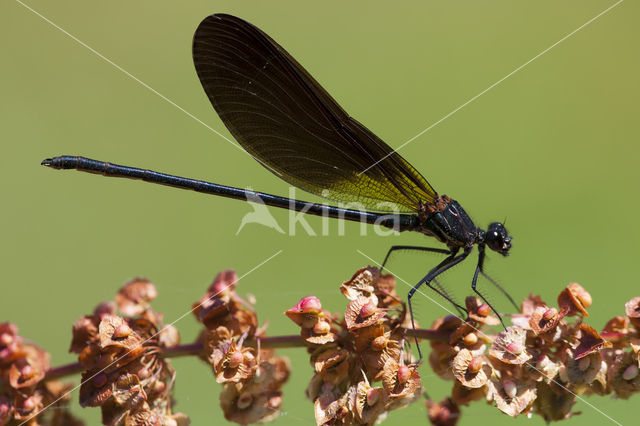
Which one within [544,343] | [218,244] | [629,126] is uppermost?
[218,244]

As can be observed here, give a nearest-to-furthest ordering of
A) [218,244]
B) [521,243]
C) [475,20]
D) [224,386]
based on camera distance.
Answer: [224,386] < [521,243] < [218,244] < [475,20]

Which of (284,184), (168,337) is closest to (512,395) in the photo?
(168,337)

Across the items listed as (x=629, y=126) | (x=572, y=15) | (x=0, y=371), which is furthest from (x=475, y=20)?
(x=0, y=371)

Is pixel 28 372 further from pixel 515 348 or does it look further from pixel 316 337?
pixel 515 348

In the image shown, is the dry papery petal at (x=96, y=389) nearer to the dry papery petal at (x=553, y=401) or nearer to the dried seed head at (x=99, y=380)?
the dried seed head at (x=99, y=380)

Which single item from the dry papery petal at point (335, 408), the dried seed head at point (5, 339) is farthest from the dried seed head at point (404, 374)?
the dried seed head at point (5, 339)

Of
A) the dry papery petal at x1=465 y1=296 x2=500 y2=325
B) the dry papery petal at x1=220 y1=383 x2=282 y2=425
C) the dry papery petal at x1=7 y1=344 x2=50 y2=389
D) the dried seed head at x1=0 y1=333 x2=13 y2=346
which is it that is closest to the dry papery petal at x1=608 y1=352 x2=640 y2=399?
the dry papery petal at x1=465 y1=296 x2=500 y2=325

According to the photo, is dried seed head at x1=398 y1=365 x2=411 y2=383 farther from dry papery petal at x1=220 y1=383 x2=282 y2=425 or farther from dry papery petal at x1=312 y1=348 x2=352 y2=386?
dry papery petal at x1=220 y1=383 x2=282 y2=425

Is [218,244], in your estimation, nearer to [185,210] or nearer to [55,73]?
[185,210]
